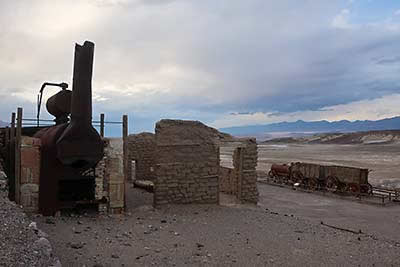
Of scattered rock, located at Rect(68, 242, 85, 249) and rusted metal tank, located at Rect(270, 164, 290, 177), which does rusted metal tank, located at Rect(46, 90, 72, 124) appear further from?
rusted metal tank, located at Rect(270, 164, 290, 177)

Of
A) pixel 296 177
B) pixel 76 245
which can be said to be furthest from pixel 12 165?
pixel 296 177

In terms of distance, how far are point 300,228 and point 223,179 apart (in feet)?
27.8

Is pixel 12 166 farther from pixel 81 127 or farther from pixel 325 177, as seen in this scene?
pixel 325 177

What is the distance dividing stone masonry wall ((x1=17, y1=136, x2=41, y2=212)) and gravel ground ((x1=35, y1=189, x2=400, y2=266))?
91cm

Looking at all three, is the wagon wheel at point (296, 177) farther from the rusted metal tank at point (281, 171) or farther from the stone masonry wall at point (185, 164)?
the stone masonry wall at point (185, 164)

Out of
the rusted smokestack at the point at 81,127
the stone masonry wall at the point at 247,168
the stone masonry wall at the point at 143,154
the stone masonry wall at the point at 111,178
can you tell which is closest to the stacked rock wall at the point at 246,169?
the stone masonry wall at the point at 247,168

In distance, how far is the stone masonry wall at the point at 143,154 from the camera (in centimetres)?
2394

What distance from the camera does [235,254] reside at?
9.84m

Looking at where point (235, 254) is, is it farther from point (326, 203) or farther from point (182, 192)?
point (326, 203)

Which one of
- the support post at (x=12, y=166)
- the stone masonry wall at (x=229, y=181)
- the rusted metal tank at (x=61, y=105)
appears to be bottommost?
the stone masonry wall at (x=229, y=181)

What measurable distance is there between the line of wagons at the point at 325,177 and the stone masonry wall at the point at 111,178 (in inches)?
624

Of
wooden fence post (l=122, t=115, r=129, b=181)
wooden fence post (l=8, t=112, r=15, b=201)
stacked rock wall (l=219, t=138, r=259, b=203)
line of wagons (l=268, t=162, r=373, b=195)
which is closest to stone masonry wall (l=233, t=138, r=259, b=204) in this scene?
stacked rock wall (l=219, t=138, r=259, b=203)

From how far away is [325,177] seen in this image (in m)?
27.3

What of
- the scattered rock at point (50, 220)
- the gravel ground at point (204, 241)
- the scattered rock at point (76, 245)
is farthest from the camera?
the scattered rock at point (50, 220)
